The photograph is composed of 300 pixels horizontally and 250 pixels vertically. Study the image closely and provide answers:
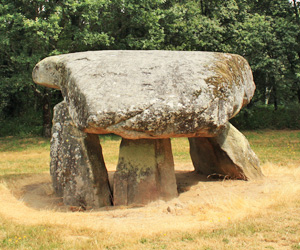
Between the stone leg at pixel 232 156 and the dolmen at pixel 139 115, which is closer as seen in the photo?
the dolmen at pixel 139 115

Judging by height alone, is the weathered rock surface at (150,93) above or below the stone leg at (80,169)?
above

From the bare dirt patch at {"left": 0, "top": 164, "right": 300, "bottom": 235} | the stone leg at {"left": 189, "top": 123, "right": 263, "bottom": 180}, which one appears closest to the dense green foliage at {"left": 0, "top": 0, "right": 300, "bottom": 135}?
the bare dirt patch at {"left": 0, "top": 164, "right": 300, "bottom": 235}

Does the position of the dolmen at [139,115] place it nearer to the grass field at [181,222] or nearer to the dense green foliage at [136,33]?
the grass field at [181,222]

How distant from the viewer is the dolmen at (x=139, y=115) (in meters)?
5.87

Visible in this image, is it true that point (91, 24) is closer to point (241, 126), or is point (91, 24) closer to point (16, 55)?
point (16, 55)

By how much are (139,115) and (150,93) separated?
0.42 metres

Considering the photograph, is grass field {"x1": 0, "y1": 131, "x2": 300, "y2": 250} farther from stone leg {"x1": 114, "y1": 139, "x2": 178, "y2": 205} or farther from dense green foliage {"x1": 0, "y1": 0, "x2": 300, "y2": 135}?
dense green foliage {"x1": 0, "y1": 0, "x2": 300, "y2": 135}

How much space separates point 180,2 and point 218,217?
16816mm

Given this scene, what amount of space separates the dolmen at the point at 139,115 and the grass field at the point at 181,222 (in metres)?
0.52

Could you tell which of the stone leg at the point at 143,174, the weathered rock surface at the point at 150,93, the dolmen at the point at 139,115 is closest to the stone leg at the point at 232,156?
Result: the dolmen at the point at 139,115

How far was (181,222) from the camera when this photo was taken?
221 inches

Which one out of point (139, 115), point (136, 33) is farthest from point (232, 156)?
point (136, 33)

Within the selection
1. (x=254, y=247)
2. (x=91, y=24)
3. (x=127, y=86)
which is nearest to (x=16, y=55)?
(x=91, y=24)

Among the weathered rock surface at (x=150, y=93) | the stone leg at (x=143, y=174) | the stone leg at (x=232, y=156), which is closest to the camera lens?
the weathered rock surface at (x=150, y=93)
